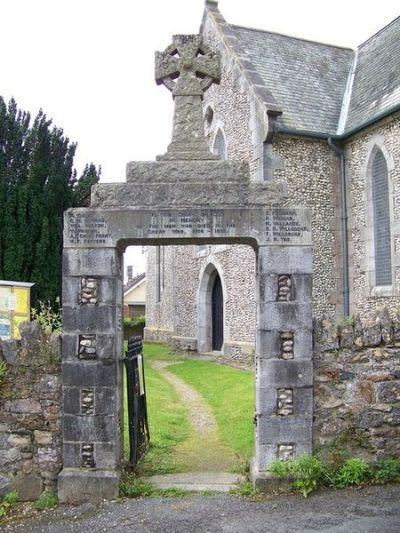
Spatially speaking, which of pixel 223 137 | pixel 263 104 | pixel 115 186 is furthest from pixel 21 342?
pixel 223 137

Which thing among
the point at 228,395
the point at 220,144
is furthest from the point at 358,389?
the point at 220,144

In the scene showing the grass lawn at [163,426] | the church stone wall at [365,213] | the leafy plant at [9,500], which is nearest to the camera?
the leafy plant at [9,500]

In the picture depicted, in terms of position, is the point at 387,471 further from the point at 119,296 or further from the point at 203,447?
the point at 119,296

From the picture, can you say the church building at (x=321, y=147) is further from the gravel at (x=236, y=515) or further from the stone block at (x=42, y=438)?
the stone block at (x=42, y=438)

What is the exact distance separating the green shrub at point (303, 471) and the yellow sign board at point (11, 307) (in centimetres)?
537

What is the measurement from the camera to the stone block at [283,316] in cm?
638

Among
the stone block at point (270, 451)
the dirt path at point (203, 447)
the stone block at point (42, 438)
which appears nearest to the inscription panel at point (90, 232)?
the stone block at point (42, 438)

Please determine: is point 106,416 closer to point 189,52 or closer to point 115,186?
point 115,186

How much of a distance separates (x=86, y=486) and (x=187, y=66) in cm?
498

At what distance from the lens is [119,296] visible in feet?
21.7

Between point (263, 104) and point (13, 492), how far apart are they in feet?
39.6

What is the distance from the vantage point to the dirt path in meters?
7.31

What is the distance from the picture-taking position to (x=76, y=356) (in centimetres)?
628

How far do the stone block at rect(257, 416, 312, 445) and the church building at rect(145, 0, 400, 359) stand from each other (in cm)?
846
